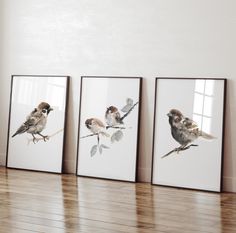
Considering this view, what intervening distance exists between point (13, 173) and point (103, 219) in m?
2.14

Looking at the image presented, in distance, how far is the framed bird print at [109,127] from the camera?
16.6ft

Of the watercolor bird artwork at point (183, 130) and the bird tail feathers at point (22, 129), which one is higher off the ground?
the watercolor bird artwork at point (183, 130)

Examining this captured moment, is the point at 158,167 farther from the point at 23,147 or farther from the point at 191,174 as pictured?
the point at 23,147

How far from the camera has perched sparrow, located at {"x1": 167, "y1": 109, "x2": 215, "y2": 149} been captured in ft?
15.7

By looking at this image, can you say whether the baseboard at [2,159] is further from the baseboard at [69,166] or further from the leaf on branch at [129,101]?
the leaf on branch at [129,101]

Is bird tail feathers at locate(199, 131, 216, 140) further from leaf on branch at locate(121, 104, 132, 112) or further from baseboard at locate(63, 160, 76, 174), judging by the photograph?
baseboard at locate(63, 160, 76, 174)

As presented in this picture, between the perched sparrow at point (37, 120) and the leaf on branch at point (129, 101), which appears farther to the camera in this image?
the perched sparrow at point (37, 120)

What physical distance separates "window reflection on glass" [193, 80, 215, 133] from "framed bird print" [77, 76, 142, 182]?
598 millimetres

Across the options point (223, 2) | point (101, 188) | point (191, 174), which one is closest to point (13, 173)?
point (101, 188)

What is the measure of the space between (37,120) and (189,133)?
1.76 meters

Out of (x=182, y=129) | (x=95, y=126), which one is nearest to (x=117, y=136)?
(x=95, y=126)

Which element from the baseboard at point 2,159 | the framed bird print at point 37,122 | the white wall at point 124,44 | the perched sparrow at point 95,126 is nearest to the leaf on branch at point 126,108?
the white wall at point 124,44

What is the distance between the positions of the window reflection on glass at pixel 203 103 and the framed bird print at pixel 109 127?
598 mm

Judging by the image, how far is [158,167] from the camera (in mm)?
4938
